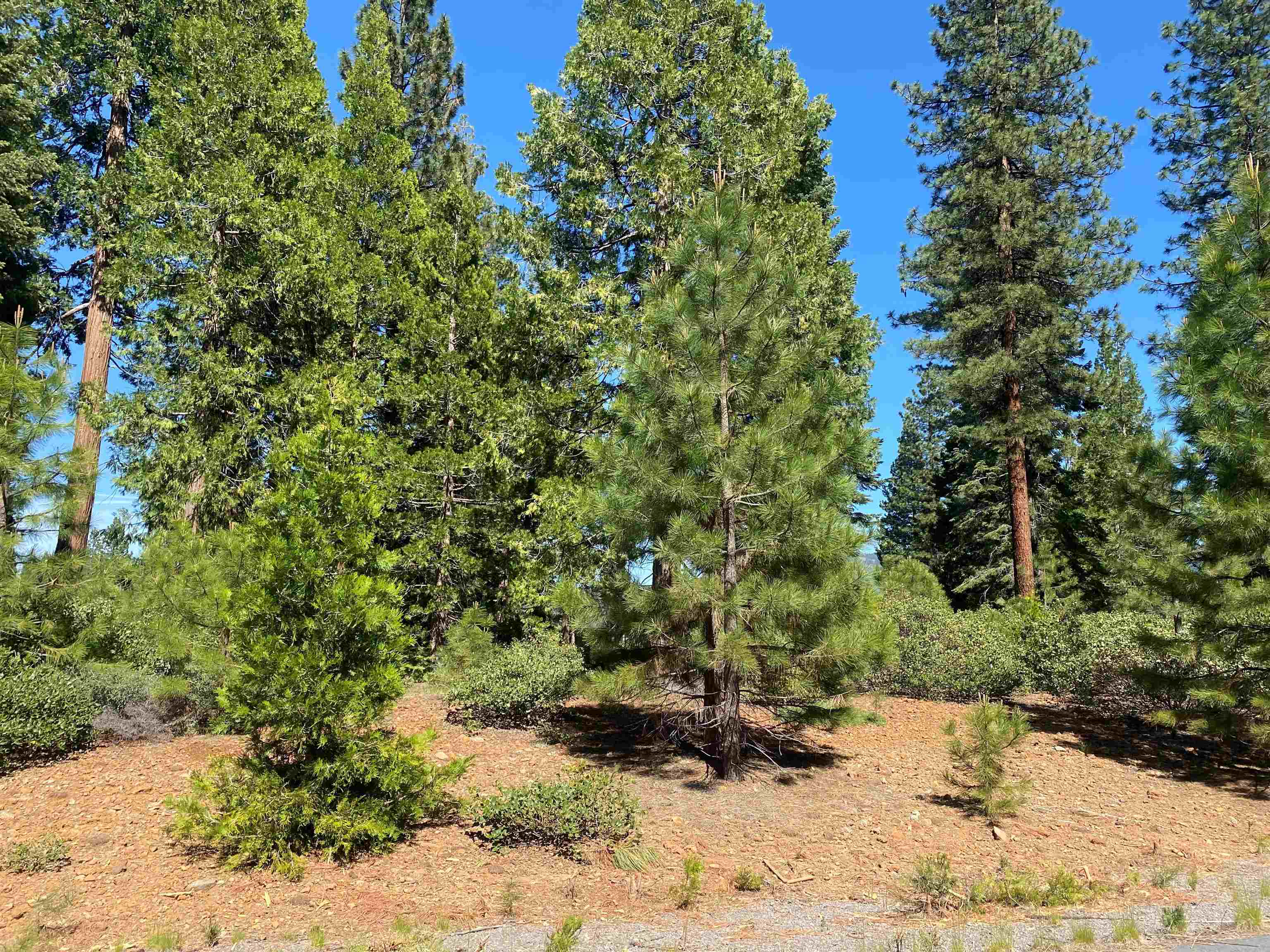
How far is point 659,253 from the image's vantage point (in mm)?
10258

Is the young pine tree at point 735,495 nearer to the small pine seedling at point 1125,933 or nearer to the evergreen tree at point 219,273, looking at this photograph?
the small pine seedling at point 1125,933

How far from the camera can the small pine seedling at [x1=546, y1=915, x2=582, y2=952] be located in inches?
139

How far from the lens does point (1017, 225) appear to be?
18.2 meters

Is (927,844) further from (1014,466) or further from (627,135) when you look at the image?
(1014,466)

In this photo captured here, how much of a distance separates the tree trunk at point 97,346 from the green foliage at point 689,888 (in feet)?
29.9

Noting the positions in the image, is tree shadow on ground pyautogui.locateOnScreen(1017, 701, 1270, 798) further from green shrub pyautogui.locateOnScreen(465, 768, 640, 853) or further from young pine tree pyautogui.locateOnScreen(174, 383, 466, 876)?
young pine tree pyautogui.locateOnScreen(174, 383, 466, 876)

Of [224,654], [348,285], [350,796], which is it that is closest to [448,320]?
[348,285]

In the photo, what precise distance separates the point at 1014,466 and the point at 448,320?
1407 centimetres

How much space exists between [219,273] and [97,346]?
4.14m

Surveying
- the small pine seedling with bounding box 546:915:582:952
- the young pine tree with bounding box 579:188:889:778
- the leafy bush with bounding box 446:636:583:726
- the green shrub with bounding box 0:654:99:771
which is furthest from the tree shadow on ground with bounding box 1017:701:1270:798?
the green shrub with bounding box 0:654:99:771

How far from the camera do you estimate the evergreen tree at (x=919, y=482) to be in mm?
28844

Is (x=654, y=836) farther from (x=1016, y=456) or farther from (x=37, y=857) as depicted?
(x=1016, y=456)

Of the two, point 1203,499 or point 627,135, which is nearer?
point 1203,499

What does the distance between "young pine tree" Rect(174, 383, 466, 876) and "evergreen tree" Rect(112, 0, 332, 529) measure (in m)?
7.03
